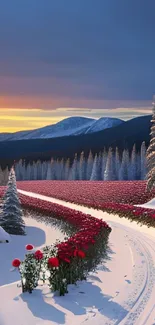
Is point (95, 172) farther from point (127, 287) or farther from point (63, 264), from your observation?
point (63, 264)

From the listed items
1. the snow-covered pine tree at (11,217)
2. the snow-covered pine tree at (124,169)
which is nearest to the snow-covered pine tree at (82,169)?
the snow-covered pine tree at (124,169)

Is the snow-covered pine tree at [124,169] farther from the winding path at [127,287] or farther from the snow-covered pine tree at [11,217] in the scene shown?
the winding path at [127,287]

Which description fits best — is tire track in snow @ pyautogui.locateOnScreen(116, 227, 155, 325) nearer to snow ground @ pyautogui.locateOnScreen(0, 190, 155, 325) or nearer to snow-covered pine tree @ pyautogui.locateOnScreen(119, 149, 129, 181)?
snow ground @ pyautogui.locateOnScreen(0, 190, 155, 325)

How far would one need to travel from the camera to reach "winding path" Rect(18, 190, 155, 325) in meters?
6.81

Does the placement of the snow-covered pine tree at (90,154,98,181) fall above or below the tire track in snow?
below

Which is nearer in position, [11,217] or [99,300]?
[99,300]

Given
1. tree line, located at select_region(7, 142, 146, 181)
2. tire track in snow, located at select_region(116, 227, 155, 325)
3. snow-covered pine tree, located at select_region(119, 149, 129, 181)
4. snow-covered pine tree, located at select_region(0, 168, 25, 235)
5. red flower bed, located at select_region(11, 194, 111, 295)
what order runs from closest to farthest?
tire track in snow, located at select_region(116, 227, 155, 325) < red flower bed, located at select_region(11, 194, 111, 295) < snow-covered pine tree, located at select_region(0, 168, 25, 235) < snow-covered pine tree, located at select_region(119, 149, 129, 181) < tree line, located at select_region(7, 142, 146, 181)

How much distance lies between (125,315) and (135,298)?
3.43 ft

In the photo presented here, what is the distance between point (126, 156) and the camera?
10031 cm

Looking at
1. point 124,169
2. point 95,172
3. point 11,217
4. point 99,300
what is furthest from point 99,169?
point 99,300

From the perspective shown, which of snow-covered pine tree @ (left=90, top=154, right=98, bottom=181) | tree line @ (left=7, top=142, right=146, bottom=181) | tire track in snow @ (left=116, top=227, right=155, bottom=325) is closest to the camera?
tire track in snow @ (left=116, top=227, right=155, bottom=325)

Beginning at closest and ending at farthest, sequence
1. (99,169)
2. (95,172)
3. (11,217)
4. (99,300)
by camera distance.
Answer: (99,300) → (11,217) → (95,172) → (99,169)

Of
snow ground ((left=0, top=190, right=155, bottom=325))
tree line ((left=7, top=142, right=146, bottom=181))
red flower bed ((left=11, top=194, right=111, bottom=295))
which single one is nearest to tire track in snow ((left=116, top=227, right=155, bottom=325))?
snow ground ((left=0, top=190, right=155, bottom=325))

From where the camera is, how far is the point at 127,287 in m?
8.73
